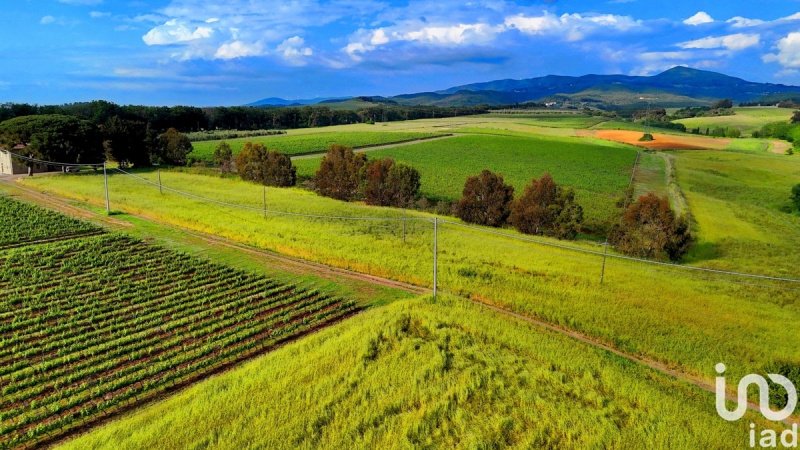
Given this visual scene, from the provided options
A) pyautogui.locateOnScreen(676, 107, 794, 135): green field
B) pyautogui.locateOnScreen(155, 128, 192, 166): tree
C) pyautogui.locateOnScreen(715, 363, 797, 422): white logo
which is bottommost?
pyautogui.locateOnScreen(715, 363, 797, 422): white logo

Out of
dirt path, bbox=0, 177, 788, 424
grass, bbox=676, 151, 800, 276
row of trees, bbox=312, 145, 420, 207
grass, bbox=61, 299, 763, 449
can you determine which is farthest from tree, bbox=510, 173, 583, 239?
grass, bbox=61, 299, 763, 449

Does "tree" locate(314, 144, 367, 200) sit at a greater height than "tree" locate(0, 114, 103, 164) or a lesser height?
lesser

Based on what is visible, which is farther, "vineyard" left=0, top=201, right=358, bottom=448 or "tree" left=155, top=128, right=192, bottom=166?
"tree" left=155, top=128, right=192, bottom=166

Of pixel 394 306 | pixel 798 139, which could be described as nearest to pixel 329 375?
pixel 394 306

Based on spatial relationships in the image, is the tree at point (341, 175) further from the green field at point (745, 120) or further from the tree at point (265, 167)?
the green field at point (745, 120)

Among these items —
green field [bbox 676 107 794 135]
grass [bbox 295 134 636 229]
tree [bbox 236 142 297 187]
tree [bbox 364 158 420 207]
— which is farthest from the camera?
green field [bbox 676 107 794 135]

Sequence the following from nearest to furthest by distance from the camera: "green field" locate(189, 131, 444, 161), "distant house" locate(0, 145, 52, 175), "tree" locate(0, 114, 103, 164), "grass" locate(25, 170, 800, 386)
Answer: "grass" locate(25, 170, 800, 386) → "distant house" locate(0, 145, 52, 175) → "tree" locate(0, 114, 103, 164) → "green field" locate(189, 131, 444, 161)

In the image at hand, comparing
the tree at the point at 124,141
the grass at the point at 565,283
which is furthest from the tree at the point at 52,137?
the grass at the point at 565,283

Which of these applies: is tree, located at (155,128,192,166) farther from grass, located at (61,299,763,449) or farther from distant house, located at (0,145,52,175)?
grass, located at (61,299,763,449)
